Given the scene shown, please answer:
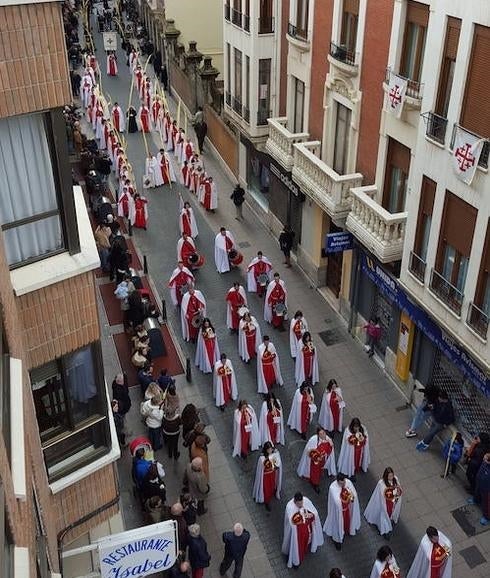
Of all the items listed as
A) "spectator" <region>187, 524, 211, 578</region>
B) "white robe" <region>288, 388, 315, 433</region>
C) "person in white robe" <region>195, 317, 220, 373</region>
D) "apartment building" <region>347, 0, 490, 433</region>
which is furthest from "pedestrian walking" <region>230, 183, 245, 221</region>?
"spectator" <region>187, 524, 211, 578</region>

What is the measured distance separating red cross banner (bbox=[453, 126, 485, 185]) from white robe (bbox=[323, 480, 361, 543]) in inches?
234

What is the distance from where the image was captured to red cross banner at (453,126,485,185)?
11.9 meters

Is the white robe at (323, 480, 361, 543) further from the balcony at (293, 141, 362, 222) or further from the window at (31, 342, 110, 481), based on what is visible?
the balcony at (293, 141, 362, 222)

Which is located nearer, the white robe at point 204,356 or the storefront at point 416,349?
the storefront at point 416,349

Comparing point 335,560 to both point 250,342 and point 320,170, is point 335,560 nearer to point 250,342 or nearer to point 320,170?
point 250,342

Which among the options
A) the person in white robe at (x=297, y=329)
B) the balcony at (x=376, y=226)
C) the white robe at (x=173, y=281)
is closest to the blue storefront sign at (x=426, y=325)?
the balcony at (x=376, y=226)

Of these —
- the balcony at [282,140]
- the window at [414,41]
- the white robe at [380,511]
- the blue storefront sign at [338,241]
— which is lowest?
the white robe at [380,511]

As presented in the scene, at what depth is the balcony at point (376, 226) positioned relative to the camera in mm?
15320

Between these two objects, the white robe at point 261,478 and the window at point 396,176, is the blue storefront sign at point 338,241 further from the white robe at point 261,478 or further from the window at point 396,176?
the white robe at point 261,478

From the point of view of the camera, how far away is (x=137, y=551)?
8.33 metres

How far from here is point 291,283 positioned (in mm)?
21906

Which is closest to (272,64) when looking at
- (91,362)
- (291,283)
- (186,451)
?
(291,283)

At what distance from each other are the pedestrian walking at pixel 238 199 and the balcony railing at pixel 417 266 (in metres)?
11.3

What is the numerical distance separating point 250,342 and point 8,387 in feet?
39.9
